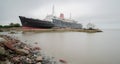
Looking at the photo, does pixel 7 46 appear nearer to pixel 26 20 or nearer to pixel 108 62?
pixel 108 62

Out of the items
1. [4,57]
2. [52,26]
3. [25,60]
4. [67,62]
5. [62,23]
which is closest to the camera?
[4,57]

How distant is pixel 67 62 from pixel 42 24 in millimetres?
63893

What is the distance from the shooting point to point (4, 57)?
6898 millimetres

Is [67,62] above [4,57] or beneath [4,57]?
beneath

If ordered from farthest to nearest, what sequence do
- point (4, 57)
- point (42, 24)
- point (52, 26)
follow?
1. point (52, 26)
2. point (42, 24)
3. point (4, 57)

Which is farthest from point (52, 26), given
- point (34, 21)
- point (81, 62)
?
point (81, 62)

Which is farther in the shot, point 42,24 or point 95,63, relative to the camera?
point 42,24

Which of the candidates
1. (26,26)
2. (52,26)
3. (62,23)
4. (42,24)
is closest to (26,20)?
(26,26)

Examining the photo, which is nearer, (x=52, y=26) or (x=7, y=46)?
(x=7, y=46)

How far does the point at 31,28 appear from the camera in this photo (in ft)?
219

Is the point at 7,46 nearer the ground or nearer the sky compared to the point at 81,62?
nearer the sky

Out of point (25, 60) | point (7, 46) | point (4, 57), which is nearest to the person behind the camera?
point (4, 57)

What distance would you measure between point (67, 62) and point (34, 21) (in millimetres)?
59860

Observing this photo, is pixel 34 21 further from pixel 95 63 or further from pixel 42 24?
pixel 95 63
